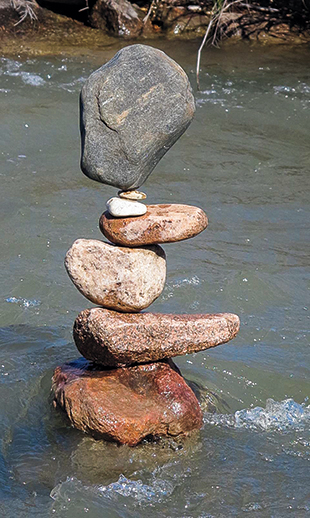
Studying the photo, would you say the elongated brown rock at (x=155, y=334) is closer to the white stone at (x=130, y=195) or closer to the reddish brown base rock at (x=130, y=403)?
the reddish brown base rock at (x=130, y=403)

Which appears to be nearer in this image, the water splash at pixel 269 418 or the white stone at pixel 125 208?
the white stone at pixel 125 208

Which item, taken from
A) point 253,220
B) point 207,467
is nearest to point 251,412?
point 207,467

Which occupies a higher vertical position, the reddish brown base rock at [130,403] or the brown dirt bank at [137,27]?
the brown dirt bank at [137,27]

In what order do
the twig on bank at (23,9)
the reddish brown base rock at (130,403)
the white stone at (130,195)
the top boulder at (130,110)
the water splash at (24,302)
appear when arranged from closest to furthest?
1. the top boulder at (130,110)
2. the reddish brown base rock at (130,403)
3. the white stone at (130,195)
4. the water splash at (24,302)
5. the twig on bank at (23,9)

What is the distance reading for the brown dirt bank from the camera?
10.7 metres

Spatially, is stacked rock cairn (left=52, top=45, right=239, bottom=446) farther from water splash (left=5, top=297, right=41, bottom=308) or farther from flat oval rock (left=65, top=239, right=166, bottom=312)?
water splash (left=5, top=297, right=41, bottom=308)

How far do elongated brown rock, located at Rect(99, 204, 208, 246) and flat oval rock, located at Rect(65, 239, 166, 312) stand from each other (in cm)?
8

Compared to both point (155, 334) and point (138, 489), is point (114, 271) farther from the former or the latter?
point (138, 489)

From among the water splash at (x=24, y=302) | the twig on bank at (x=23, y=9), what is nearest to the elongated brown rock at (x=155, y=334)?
the water splash at (x=24, y=302)

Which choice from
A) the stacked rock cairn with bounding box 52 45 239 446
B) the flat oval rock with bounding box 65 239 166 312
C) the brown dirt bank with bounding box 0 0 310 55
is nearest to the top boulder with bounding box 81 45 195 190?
the stacked rock cairn with bounding box 52 45 239 446

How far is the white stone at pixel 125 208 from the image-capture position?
368 centimetres

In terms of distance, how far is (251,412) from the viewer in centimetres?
409

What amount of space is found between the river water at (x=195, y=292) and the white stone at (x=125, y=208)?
1269 mm

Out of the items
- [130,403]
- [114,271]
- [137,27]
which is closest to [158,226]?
[114,271]
